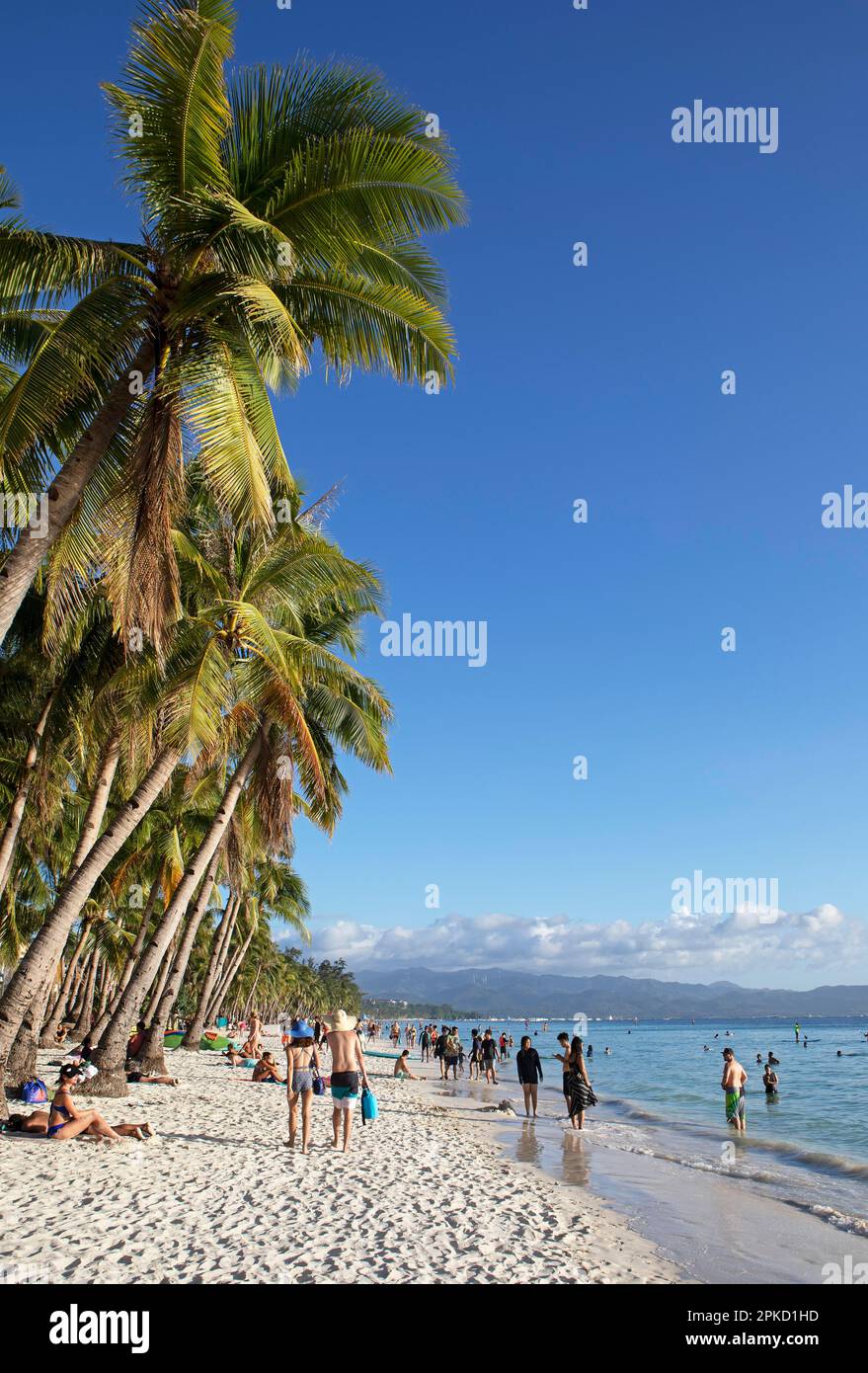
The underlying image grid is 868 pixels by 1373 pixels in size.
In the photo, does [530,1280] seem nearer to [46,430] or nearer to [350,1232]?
[350,1232]

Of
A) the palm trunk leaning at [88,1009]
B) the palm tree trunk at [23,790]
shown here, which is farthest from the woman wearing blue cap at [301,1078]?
the palm trunk leaning at [88,1009]

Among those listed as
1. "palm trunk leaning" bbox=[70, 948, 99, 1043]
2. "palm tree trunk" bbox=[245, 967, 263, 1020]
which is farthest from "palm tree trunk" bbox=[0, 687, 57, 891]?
"palm tree trunk" bbox=[245, 967, 263, 1020]

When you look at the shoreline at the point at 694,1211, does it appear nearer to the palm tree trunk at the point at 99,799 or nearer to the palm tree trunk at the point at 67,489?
the palm tree trunk at the point at 67,489

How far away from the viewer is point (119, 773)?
24094 millimetres

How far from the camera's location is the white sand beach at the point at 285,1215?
573cm

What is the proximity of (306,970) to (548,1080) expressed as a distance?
103514mm

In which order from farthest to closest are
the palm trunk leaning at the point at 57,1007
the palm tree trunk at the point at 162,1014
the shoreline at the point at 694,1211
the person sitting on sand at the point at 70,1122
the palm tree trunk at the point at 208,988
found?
the palm tree trunk at the point at 208,988 → the palm trunk leaning at the point at 57,1007 → the palm tree trunk at the point at 162,1014 → the person sitting on sand at the point at 70,1122 → the shoreline at the point at 694,1211

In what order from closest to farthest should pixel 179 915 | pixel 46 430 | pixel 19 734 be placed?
pixel 46 430 → pixel 179 915 → pixel 19 734

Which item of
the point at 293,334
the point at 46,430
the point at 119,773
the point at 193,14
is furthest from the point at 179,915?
the point at 193,14

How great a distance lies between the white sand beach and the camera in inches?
226

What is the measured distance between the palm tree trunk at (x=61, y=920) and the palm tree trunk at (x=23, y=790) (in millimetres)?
3611

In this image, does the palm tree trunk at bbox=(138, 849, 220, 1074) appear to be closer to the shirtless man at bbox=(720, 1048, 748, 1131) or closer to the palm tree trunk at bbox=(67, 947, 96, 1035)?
the shirtless man at bbox=(720, 1048, 748, 1131)

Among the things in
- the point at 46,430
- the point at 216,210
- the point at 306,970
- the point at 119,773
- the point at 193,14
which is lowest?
the point at 306,970

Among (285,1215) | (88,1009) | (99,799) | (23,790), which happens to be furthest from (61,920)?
(88,1009)
